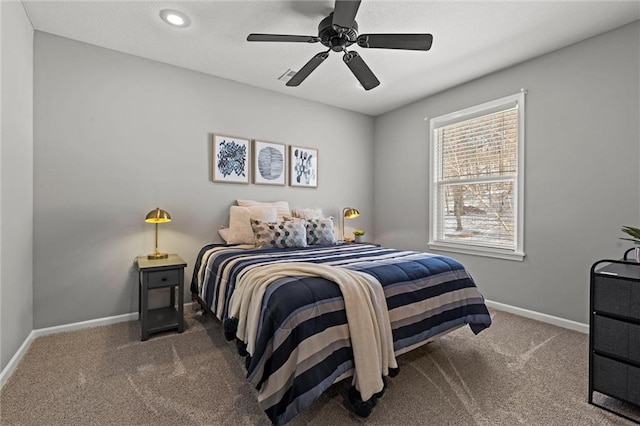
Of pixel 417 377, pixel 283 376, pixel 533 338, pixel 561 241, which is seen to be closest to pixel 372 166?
pixel 561 241

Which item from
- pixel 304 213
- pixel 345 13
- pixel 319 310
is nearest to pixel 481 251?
pixel 304 213

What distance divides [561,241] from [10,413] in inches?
172

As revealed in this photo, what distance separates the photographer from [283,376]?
1.47 metres

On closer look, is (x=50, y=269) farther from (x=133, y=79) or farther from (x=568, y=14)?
(x=568, y=14)

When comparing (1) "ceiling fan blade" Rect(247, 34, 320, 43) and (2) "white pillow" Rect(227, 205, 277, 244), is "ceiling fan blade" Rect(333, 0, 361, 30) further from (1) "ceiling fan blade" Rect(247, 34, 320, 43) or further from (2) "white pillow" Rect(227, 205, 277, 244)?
(2) "white pillow" Rect(227, 205, 277, 244)

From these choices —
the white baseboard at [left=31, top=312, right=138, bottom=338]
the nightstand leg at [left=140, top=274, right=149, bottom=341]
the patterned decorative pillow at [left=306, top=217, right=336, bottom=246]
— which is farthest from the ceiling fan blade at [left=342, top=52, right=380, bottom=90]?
the white baseboard at [left=31, top=312, right=138, bottom=338]

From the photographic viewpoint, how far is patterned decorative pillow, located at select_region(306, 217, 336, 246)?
3.27m

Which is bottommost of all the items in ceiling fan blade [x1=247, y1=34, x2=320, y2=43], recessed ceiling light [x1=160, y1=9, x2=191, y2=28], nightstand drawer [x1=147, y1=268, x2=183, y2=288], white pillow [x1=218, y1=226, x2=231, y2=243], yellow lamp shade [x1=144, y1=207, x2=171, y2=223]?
nightstand drawer [x1=147, y1=268, x2=183, y2=288]

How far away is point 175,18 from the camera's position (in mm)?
2436

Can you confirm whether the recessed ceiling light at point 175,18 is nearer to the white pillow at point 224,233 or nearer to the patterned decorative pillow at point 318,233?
the white pillow at point 224,233

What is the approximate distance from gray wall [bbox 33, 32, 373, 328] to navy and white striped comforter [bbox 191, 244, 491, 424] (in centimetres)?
79

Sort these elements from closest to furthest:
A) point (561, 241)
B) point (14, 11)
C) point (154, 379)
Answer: point (154, 379) → point (14, 11) → point (561, 241)

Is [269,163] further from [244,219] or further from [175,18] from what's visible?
[175,18]

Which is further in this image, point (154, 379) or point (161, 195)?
point (161, 195)
